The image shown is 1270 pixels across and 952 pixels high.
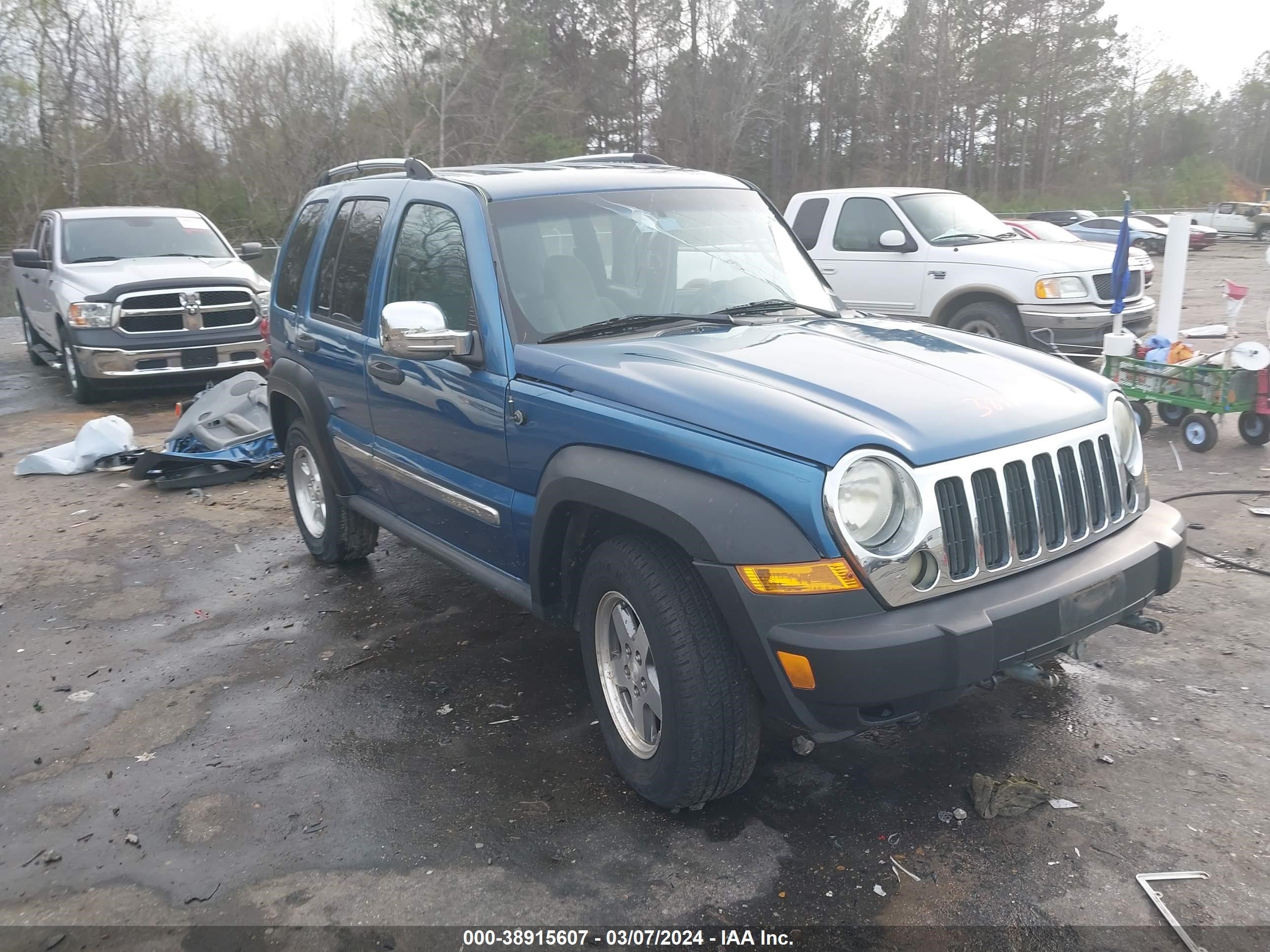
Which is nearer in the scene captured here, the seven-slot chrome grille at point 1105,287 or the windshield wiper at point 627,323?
the windshield wiper at point 627,323

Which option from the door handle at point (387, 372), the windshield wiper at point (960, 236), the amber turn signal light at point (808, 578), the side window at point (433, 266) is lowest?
the amber turn signal light at point (808, 578)

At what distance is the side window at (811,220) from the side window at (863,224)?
8.9 inches

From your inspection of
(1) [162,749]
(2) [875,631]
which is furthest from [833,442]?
(1) [162,749]

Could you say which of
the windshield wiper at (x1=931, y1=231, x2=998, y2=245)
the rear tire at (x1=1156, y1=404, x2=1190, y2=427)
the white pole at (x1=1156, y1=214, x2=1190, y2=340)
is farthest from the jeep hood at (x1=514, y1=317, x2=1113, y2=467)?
the windshield wiper at (x1=931, y1=231, x2=998, y2=245)

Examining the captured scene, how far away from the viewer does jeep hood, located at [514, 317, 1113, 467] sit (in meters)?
2.84

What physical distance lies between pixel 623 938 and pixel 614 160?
3.77 meters

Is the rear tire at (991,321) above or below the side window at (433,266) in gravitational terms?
below

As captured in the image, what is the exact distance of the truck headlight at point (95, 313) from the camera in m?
10.4

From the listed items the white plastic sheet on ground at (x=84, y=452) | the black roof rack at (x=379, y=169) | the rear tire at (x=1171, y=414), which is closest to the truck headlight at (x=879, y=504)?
the black roof rack at (x=379, y=169)

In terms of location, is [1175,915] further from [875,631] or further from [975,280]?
[975,280]

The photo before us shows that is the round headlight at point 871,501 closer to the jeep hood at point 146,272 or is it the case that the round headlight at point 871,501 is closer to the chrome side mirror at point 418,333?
the chrome side mirror at point 418,333

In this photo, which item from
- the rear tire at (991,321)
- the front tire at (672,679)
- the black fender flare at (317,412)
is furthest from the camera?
the rear tire at (991,321)

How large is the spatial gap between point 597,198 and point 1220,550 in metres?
3.85

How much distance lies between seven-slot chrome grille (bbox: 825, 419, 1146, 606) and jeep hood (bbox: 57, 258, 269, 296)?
9.78m
